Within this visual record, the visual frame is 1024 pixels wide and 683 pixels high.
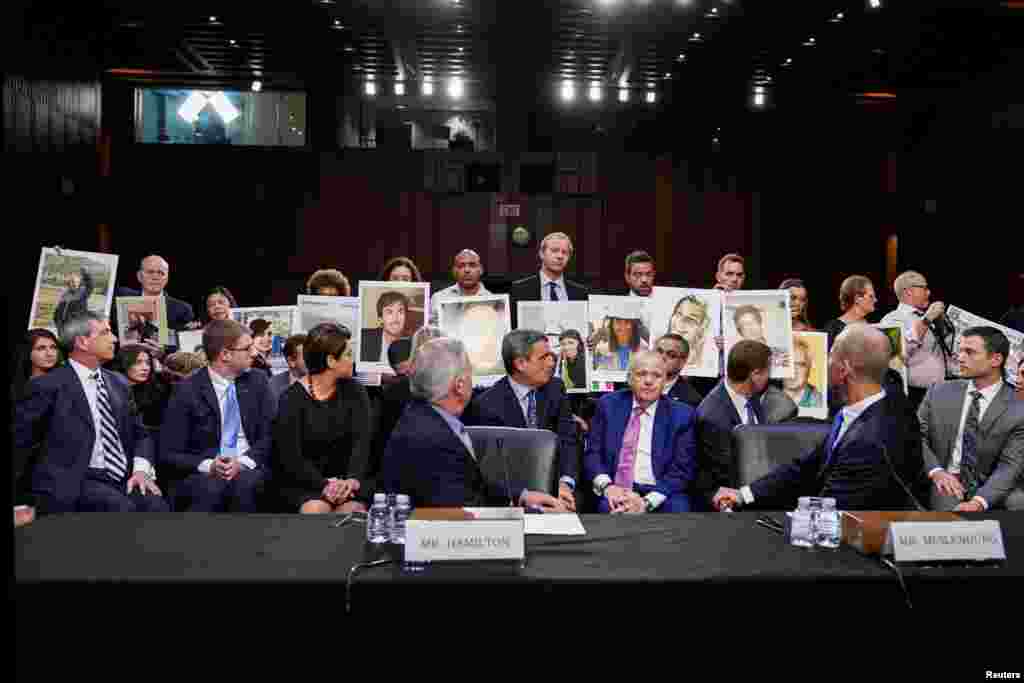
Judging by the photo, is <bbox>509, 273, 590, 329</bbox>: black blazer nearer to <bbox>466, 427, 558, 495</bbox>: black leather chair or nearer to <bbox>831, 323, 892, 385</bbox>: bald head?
<bbox>466, 427, 558, 495</bbox>: black leather chair

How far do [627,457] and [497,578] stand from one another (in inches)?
79.0

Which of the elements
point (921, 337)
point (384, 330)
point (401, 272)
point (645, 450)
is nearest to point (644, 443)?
point (645, 450)

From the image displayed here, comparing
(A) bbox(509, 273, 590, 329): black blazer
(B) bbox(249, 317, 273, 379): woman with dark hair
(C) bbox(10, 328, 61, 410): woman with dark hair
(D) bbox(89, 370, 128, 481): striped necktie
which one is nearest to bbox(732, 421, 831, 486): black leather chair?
(A) bbox(509, 273, 590, 329): black blazer

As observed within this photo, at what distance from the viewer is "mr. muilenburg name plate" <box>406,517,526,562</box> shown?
204cm

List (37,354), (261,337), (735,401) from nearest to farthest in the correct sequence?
(735,401), (37,354), (261,337)

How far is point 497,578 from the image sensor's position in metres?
1.96

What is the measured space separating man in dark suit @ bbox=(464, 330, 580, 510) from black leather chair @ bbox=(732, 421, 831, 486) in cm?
81

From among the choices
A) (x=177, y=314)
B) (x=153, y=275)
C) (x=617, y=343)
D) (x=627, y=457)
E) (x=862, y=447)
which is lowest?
(x=627, y=457)

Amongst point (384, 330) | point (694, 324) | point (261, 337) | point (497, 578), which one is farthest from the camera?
point (261, 337)

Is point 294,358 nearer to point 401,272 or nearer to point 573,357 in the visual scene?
point 401,272

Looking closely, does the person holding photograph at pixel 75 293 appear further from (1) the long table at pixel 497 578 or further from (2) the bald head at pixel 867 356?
(2) the bald head at pixel 867 356

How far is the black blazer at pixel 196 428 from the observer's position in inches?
167

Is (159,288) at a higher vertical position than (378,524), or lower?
higher

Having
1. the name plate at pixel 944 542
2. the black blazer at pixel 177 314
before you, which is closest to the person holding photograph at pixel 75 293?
the black blazer at pixel 177 314
